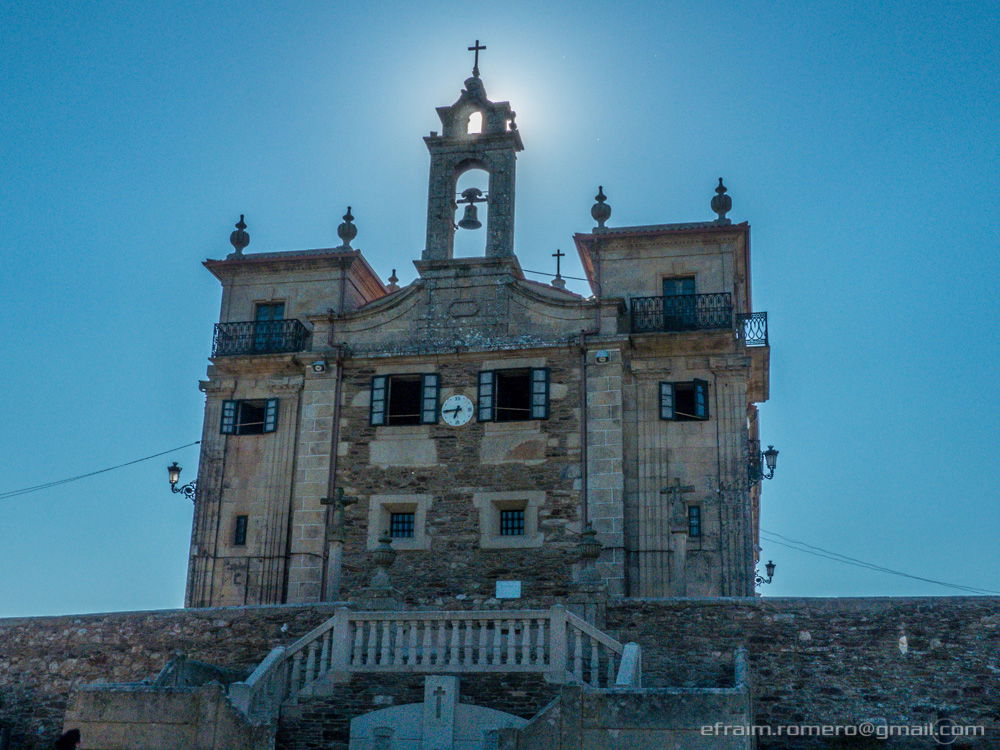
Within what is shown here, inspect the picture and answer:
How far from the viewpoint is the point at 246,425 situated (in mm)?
28531

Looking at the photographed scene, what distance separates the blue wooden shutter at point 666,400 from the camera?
2638cm

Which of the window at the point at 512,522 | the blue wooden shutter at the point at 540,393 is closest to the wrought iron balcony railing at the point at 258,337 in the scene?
the blue wooden shutter at the point at 540,393

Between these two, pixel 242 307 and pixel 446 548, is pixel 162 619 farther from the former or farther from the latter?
pixel 242 307

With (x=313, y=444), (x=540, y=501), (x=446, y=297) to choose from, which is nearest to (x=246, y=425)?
(x=313, y=444)

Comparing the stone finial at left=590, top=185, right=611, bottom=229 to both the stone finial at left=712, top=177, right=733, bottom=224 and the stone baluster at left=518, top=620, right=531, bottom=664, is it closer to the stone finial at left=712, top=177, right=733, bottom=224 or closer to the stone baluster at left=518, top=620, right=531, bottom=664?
the stone finial at left=712, top=177, right=733, bottom=224

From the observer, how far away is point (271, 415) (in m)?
28.3

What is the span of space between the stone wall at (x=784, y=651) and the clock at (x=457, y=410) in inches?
281

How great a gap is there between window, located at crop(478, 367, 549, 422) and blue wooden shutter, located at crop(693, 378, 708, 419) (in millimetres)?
3317

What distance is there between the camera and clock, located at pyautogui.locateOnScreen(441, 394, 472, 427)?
26.2 m

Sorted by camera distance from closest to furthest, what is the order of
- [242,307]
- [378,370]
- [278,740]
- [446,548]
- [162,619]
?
[278,740], [162,619], [446,548], [378,370], [242,307]

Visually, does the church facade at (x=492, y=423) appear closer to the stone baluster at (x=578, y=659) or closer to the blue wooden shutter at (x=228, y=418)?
the blue wooden shutter at (x=228, y=418)

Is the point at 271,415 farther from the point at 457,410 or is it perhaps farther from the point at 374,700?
the point at 374,700

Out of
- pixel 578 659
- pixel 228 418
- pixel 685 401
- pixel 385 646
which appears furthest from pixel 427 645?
pixel 228 418

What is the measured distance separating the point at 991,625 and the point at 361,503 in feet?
43.4
